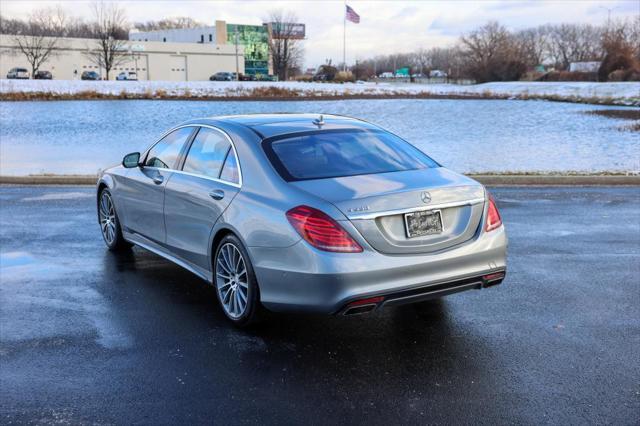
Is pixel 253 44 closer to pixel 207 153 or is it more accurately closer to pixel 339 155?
pixel 207 153

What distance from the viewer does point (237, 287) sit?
5.32 meters

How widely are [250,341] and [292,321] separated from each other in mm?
523

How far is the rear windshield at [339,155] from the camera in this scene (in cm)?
520

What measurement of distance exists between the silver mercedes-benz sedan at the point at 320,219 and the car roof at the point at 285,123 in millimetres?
12

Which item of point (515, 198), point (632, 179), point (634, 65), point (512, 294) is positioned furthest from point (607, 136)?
point (634, 65)

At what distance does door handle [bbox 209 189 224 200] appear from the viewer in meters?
5.43

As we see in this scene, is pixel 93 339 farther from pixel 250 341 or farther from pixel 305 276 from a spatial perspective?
pixel 305 276

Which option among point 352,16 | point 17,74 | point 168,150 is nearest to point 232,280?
point 168,150

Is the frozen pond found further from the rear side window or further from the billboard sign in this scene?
the billboard sign

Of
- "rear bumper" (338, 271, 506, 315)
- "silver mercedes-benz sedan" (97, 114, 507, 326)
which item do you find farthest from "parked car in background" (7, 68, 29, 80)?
"rear bumper" (338, 271, 506, 315)

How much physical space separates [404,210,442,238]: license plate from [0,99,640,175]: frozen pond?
10888 millimetres

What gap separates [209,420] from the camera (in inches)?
151

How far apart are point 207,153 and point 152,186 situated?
3.15ft

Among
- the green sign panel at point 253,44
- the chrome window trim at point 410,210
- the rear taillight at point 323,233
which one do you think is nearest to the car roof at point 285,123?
the rear taillight at point 323,233
